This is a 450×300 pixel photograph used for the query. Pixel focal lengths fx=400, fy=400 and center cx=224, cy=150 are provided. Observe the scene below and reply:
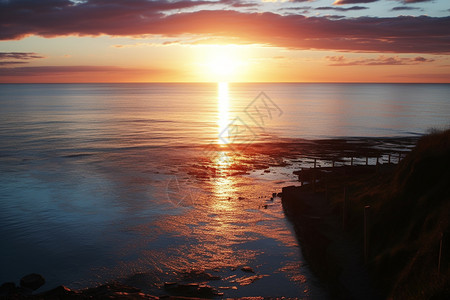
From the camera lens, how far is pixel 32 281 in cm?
1792

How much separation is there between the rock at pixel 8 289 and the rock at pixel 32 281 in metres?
0.76

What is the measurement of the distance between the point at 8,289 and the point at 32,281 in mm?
1447

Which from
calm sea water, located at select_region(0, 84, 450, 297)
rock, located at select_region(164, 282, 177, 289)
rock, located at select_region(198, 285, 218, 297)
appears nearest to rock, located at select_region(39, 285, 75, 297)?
calm sea water, located at select_region(0, 84, 450, 297)

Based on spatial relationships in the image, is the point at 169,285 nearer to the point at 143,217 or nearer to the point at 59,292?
the point at 59,292

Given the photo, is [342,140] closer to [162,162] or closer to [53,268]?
[162,162]

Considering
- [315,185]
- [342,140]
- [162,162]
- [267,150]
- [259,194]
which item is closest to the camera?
[315,185]

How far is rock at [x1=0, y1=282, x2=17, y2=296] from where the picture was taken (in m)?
16.2

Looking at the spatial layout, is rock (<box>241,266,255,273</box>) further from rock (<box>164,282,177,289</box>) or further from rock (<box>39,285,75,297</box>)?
rock (<box>39,285,75,297</box>)

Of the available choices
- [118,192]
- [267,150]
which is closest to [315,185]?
[118,192]

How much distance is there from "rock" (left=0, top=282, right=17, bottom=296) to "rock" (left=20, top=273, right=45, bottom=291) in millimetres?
757

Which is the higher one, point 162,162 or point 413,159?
point 413,159

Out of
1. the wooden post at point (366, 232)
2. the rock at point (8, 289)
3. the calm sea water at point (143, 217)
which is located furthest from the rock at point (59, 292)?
the wooden post at point (366, 232)

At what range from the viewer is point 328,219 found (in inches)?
945

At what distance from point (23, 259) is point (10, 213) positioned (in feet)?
31.3
